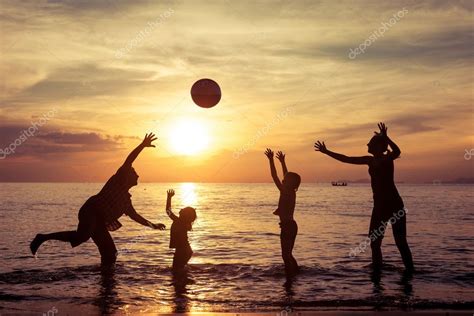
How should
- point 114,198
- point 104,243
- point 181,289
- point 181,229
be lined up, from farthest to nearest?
point 181,229 → point 104,243 → point 114,198 → point 181,289

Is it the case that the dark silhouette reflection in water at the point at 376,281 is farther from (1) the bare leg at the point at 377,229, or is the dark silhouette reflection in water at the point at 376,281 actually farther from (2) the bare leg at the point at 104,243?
(2) the bare leg at the point at 104,243

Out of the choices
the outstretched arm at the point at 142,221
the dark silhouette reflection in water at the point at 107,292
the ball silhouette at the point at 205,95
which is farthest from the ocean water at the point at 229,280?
the ball silhouette at the point at 205,95

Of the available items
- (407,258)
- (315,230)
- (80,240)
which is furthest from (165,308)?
(315,230)

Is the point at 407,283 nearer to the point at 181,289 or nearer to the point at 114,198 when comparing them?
the point at 181,289

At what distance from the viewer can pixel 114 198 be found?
417 inches

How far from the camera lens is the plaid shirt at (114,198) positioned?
1045 cm

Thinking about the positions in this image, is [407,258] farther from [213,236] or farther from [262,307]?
[213,236]

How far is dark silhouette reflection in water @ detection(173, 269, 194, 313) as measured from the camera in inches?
311

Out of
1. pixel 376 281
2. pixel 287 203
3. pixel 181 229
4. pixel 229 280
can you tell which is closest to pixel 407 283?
pixel 376 281

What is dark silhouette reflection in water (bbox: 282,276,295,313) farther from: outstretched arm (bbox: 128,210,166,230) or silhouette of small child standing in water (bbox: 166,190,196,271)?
outstretched arm (bbox: 128,210,166,230)

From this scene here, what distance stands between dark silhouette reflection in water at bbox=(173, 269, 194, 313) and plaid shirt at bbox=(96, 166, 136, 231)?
180cm

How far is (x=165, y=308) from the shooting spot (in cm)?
785

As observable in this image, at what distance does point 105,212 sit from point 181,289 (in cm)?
248

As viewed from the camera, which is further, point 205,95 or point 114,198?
point 205,95
